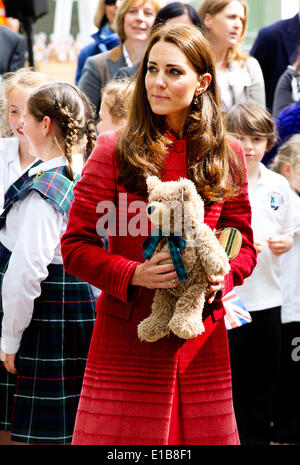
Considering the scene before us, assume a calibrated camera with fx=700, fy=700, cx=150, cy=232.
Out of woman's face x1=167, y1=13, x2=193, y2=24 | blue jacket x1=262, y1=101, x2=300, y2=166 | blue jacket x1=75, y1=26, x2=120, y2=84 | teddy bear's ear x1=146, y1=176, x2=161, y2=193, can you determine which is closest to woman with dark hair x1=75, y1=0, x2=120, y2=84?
blue jacket x1=75, y1=26, x2=120, y2=84

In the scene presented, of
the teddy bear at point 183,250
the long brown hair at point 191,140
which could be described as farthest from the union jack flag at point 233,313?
the teddy bear at point 183,250

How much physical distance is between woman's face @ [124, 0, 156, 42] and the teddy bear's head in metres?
2.55

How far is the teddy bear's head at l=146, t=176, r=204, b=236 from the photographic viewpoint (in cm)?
187

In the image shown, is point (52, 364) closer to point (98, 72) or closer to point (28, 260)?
point (28, 260)

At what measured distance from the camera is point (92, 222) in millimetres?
2080

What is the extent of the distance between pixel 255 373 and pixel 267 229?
72 cm

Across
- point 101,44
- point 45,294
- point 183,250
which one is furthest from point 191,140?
point 101,44

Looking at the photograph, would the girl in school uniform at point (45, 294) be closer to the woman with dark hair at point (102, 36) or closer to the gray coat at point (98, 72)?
the gray coat at point (98, 72)

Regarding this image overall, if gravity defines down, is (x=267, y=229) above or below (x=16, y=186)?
below

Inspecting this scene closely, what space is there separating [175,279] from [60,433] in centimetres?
114

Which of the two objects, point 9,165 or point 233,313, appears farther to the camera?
point 9,165

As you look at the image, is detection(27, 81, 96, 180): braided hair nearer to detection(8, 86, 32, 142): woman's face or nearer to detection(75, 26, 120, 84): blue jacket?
detection(8, 86, 32, 142): woman's face
